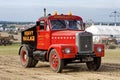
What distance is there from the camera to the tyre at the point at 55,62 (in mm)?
15564

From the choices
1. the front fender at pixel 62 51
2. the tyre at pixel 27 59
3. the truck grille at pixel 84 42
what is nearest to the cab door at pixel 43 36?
the tyre at pixel 27 59

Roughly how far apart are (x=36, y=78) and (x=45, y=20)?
14.6 ft

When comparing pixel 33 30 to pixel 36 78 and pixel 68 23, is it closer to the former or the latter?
pixel 68 23

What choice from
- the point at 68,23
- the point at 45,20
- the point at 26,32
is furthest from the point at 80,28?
the point at 26,32

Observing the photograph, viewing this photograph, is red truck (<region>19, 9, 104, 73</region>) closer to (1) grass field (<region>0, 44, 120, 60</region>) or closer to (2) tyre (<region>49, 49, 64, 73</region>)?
(2) tyre (<region>49, 49, 64, 73</region>)

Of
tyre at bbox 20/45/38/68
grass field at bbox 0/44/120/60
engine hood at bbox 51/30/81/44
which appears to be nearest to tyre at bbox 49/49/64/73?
engine hood at bbox 51/30/81/44

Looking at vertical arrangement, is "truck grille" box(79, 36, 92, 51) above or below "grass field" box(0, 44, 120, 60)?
above

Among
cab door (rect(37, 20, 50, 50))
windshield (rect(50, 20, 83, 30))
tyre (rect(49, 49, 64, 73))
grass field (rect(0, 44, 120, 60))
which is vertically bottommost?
grass field (rect(0, 44, 120, 60))

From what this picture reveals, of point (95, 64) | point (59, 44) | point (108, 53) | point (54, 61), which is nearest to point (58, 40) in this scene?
point (59, 44)

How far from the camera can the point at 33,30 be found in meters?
18.3

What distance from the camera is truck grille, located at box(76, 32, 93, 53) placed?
15562 mm

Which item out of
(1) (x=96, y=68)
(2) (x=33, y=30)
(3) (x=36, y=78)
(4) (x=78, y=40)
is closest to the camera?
(3) (x=36, y=78)

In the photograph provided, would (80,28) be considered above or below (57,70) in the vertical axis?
above

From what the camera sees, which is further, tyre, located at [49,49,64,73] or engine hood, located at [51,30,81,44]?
engine hood, located at [51,30,81,44]
